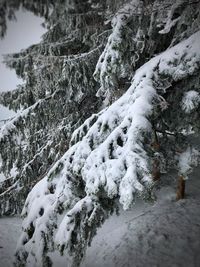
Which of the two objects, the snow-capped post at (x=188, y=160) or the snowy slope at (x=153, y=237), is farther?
the snowy slope at (x=153, y=237)

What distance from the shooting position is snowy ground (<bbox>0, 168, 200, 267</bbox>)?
546cm

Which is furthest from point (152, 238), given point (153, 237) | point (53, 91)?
point (53, 91)

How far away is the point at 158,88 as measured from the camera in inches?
131

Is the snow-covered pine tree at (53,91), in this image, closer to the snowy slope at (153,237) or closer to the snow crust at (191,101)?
the snow crust at (191,101)

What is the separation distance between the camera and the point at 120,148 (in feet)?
9.32

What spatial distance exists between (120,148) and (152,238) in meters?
4.16

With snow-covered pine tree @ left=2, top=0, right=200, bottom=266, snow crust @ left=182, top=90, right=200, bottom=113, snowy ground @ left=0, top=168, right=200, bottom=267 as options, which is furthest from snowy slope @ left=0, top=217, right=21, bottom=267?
snow crust @ left=182, top=90, right=200, bottom=113

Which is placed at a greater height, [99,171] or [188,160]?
[99,171]

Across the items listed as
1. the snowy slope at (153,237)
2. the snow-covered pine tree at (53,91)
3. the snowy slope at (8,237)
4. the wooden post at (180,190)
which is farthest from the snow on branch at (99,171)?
the snowy slope at (8,237)

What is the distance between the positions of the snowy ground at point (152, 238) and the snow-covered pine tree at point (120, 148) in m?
2.57

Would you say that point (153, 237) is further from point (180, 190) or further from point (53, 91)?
point (53, 91)

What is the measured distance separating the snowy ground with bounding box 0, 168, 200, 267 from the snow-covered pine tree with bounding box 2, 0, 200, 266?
2.57 meters

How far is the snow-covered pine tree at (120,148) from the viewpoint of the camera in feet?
8.91

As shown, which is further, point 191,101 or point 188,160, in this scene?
point 188,160
